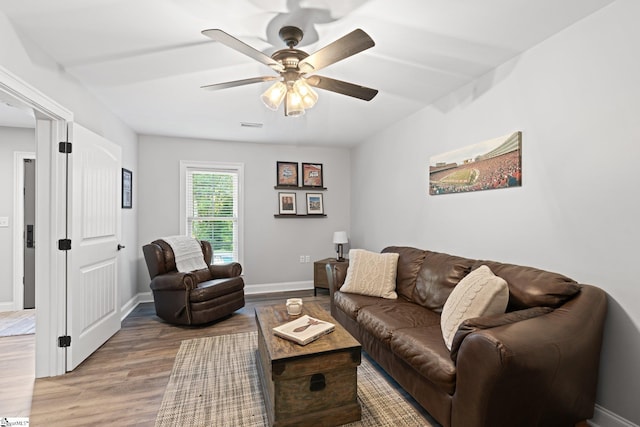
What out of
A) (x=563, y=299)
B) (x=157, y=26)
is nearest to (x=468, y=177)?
(x=563, y=299)

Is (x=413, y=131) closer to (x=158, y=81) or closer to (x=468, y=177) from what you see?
(x=468, y=177)

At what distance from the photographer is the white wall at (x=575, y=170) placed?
5.49ft

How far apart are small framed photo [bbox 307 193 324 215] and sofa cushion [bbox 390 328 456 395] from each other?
3.23 metres

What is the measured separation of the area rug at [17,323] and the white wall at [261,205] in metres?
1.19

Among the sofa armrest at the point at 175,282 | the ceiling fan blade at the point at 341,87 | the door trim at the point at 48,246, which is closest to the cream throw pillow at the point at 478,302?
the ceiling fan blade at the point at 341,87

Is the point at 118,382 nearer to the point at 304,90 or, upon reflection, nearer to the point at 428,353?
the point at 428,353

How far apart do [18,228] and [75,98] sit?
2520mm

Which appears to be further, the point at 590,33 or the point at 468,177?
the point at 468,177

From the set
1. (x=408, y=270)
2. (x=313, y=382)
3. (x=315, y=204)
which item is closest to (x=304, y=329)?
(x=313, y=382)

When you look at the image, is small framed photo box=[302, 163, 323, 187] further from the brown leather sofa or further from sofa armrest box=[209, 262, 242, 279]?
the brown leather sofa

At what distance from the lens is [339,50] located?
163cm

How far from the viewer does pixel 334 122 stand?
3916mm

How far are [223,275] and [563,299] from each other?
3.50 metres

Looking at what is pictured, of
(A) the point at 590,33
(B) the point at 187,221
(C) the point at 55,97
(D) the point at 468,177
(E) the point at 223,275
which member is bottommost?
(E) the point at 223,275
